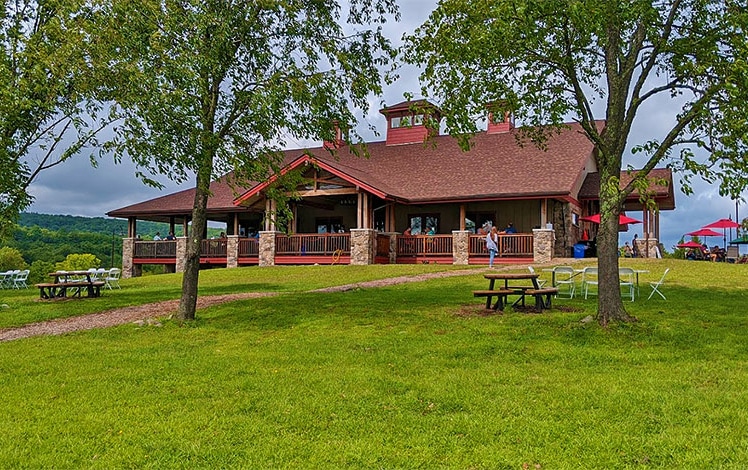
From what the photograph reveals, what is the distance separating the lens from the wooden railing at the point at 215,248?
85.8 ft

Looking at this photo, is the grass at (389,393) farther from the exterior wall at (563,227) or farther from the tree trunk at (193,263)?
the exterior wall at (563,227)

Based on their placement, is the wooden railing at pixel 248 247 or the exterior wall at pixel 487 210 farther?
the wooden railing at pixel 248 247

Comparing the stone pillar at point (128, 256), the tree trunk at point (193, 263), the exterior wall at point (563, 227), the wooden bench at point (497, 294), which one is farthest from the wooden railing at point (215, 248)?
the wooden bench at point (497, 294)

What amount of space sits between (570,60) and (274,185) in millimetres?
6897

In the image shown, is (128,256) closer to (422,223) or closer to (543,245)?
(422,223)

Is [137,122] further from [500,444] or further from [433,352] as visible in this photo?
[500,444]

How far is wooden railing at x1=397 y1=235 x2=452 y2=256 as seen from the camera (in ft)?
74.2

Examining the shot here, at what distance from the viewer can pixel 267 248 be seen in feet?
79.4

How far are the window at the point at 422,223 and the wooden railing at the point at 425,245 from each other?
154 cm

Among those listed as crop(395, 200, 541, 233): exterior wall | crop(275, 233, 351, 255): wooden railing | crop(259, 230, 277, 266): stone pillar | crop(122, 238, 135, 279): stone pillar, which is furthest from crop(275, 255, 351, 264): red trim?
crop(122, 238, 135, 279): stone pillar

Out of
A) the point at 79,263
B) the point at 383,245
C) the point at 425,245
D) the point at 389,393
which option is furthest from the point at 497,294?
the point at 79,263

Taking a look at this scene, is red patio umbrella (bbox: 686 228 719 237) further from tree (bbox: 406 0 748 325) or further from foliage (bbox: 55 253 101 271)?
foliage (bbox: 55 253 101 271)

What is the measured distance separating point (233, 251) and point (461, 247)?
33.3ft

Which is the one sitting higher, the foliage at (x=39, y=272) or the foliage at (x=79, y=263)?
the foliage at (x=79, y=263)
